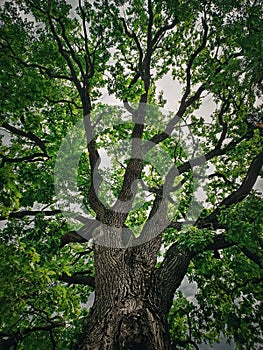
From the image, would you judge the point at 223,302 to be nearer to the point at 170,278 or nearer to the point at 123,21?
the point at 170,278

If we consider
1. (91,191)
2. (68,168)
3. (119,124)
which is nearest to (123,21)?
(119,124)

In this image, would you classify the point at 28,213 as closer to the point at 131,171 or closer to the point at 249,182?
the point at 131,171

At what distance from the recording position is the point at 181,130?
876 cm

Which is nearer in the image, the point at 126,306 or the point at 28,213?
the point at 126,306

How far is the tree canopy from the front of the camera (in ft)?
14.7

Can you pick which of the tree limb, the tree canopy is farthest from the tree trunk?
the tree limb

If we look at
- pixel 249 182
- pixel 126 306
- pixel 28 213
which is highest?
pixel 28 213

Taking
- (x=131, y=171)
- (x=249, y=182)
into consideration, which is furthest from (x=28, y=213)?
(x=249, y=182)

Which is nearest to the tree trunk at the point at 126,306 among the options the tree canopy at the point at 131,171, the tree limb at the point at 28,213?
the tree canopy at the point at 131,171

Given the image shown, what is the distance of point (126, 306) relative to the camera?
3811 millimetres

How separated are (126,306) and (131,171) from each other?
3598mm

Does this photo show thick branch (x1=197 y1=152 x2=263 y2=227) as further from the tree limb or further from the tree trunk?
the tree limb

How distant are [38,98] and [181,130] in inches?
184

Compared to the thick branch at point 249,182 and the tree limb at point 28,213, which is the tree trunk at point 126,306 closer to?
the thick branch at point 249,182
